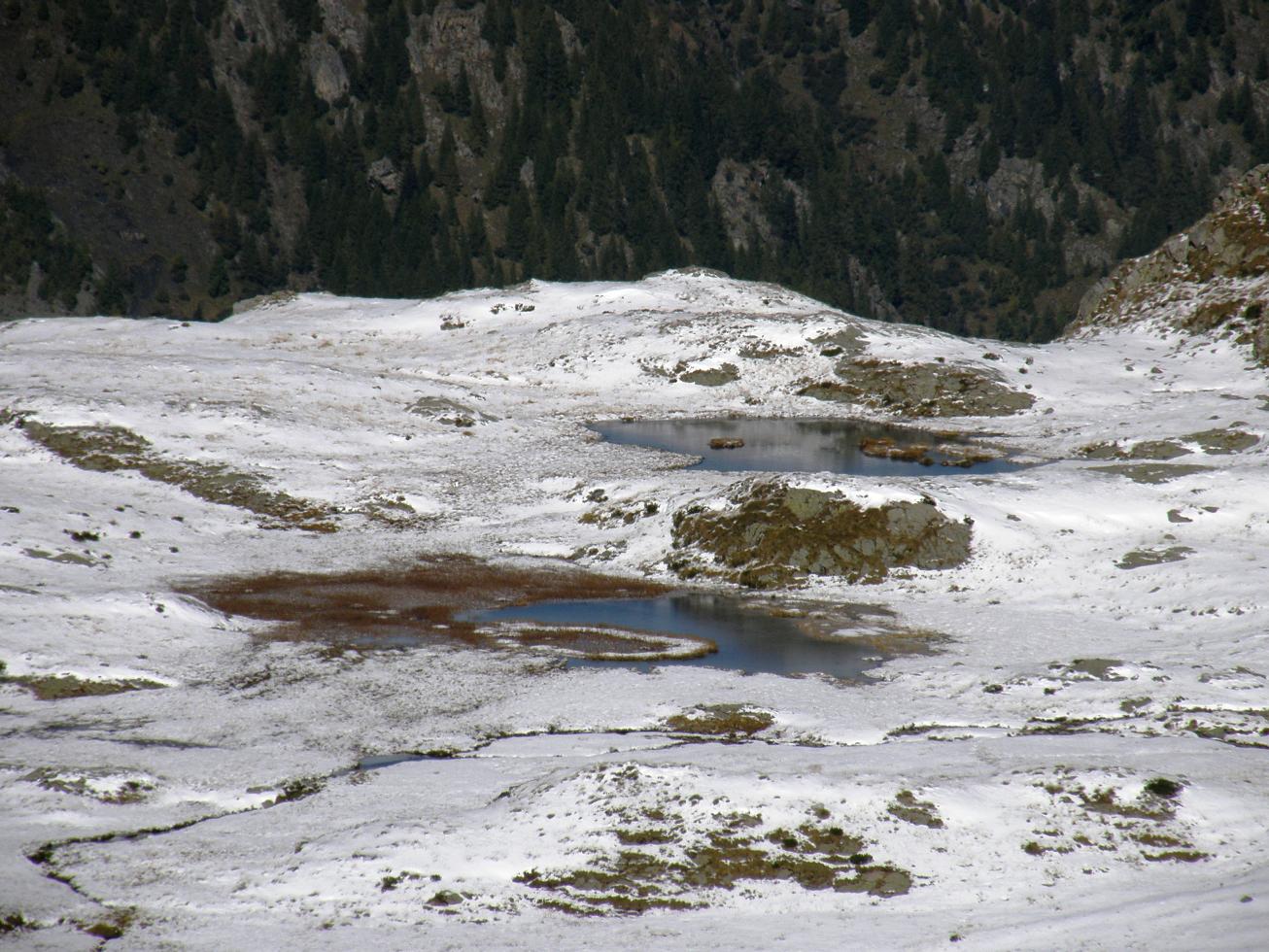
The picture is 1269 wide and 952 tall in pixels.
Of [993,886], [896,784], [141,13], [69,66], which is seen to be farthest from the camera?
[141,13]

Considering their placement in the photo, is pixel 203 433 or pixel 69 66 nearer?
pixel 203 433

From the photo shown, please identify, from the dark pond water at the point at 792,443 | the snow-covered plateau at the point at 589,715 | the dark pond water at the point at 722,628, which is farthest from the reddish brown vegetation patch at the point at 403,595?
the dark pond water at the point at 792,443

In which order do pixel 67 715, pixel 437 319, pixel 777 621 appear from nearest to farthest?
pixel 67 715 → pixel 777 621 → pixel 437 319

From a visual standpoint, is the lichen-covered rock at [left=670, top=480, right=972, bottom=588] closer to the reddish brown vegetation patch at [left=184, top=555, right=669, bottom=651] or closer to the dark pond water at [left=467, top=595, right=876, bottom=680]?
the dark pond water at [left=467, top=595, right=876, bottom=680]

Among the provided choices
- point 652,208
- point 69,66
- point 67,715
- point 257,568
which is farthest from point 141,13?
point 67,715

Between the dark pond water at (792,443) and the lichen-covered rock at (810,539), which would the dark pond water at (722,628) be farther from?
the dark pond water at (792,443)

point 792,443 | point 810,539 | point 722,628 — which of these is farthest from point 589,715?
point 792,443

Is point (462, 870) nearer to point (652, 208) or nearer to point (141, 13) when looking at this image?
point (652, 208)
